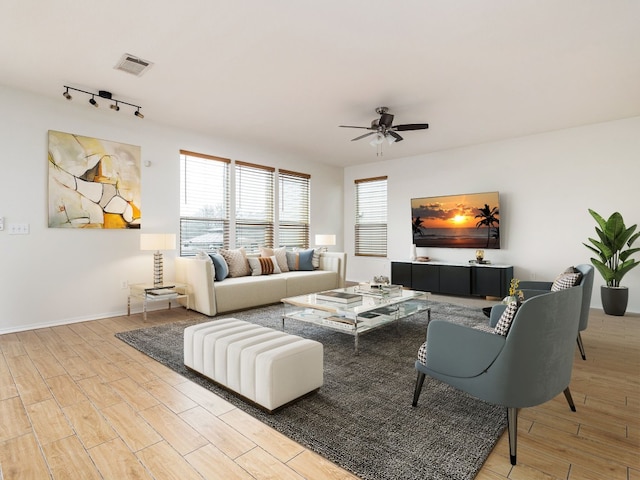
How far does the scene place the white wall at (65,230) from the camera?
4.06 metres

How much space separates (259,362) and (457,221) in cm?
555

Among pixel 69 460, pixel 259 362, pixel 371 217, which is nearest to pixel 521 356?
pixel 259 362

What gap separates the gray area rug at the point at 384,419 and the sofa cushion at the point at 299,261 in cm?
312

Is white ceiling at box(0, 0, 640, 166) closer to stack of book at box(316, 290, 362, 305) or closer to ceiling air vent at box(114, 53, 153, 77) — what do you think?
ceiling air vent at box(114, 53, 153, 77)

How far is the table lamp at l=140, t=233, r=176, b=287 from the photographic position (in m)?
4.67

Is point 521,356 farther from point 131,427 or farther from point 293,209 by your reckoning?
point 293,209

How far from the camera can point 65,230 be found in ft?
14.6

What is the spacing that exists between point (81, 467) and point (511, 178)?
676cm

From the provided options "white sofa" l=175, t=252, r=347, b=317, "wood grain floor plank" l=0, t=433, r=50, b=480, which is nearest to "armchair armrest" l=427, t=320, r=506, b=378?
"wood grain floor plank" l=0, t=433, r=50, b=480

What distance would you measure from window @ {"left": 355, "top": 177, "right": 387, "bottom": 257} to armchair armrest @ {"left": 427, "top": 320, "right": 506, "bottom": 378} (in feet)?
19.3

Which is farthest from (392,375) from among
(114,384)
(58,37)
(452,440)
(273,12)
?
(58,37)

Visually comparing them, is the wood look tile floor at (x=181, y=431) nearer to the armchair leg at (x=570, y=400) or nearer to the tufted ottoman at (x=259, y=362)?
A: the armchair leg at (x=570, y=400)

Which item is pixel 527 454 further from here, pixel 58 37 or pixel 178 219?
pixel 178 219

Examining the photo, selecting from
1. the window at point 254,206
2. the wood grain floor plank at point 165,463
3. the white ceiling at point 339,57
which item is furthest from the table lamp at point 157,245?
the wood grain floor plank at point 165,463
